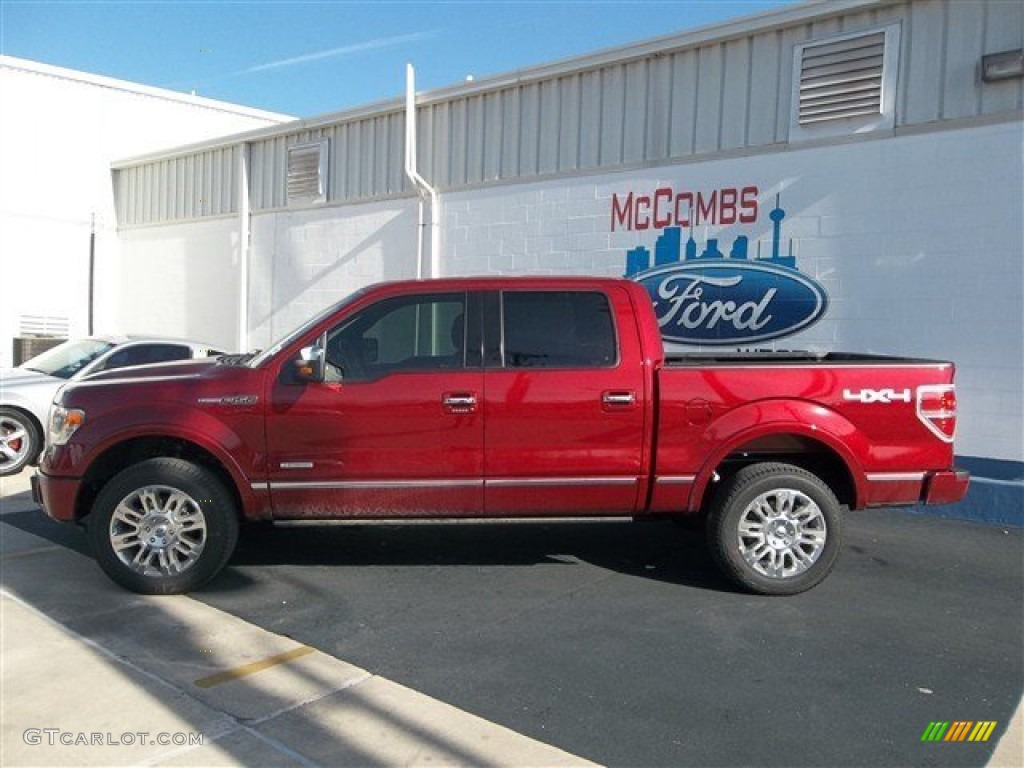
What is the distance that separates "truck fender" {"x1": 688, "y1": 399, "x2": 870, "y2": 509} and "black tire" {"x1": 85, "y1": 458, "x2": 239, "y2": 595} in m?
3.00

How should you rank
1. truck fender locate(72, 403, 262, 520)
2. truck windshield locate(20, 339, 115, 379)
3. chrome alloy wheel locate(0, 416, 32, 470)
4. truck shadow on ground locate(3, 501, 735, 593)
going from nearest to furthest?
truck fender locate(72, 403, 262, 520), truck shadow on ground locate(3, 501, 735, 593), chrome alloy wheel locate(0, 416, 32, 470), truck windshield locate(20, 339, 115, 379)

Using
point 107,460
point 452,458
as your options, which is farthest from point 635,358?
point 107,460

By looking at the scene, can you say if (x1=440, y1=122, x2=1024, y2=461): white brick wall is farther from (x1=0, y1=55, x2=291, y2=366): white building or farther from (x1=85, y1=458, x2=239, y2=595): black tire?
(x1=0, y1=55, x2=291, y2=366): white building

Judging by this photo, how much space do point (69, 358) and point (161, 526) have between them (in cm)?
564

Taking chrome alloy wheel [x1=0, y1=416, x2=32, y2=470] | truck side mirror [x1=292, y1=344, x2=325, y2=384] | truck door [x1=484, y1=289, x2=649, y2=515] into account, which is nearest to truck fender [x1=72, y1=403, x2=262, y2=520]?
truck side mirror [x1=292, y1=344, x2=325, y2=384]

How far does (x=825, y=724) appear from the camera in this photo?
3707 millimetres

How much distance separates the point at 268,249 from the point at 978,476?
1027 cm

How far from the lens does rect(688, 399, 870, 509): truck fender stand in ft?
17.1

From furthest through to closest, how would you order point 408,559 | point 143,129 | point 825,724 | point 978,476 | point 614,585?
point 143,129
point 978,476
point 408,559
point 614,585
point 825,724

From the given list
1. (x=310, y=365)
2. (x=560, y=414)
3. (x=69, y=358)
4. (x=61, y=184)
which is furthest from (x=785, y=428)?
(x=61, y=184)

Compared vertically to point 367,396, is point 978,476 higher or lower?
lower

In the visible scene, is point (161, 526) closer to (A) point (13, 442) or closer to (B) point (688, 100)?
(A) point (13, 442)

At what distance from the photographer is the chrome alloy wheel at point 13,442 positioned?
29.5ft

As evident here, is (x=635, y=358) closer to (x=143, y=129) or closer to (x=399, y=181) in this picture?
(x=399, y=181)
